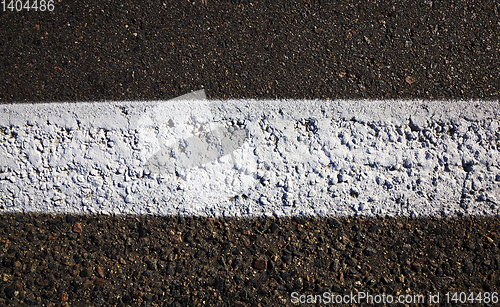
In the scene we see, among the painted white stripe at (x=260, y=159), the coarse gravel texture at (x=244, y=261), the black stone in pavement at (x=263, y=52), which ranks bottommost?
the coarse gravel texture at (x=244, y=261)

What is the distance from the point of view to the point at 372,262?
5.00 feet

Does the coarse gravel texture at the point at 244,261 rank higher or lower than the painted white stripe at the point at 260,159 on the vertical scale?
lower

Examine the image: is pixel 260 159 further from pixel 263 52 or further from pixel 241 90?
pixel 263 52

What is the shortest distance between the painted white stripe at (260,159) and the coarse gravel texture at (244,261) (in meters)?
0.10

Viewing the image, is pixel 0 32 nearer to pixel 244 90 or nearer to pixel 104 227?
pixel 104 227

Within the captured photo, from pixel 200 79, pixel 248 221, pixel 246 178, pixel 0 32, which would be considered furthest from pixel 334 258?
pixel 0 32

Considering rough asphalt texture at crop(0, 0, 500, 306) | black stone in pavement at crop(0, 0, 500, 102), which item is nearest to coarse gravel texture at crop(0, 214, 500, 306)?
rough asphalt texture at crop(0, 0, 500, 306)

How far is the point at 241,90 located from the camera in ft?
5.46

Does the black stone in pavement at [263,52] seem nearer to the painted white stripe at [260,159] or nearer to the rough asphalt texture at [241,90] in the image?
the rough asphalt texture at [241,90]

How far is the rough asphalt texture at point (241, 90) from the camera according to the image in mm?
1525

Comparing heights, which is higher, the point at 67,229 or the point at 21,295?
the point at 67,229

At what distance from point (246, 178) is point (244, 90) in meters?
0.57

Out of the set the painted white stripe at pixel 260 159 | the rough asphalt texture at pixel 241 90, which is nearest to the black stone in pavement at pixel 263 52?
the rough asphalt texture at pixel 241 90

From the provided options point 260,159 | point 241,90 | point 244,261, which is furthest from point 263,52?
point 244,261
